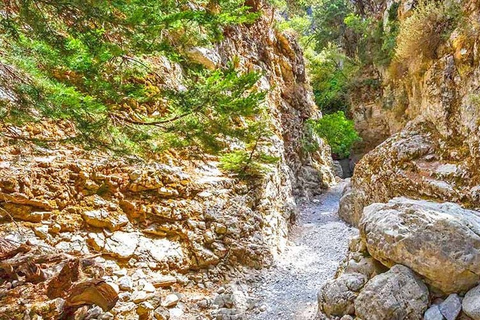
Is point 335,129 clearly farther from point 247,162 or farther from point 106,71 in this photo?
point 106,71

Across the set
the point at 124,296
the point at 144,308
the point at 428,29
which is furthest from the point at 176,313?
the point at 428,29

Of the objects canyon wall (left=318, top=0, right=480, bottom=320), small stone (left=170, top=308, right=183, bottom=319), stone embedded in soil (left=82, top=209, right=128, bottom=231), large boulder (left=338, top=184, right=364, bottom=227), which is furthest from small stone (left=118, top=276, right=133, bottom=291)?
large boulder (left=338, top=184, right=364, bottom=227)

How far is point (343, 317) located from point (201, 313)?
226cm

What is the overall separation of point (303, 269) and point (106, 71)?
575 cm

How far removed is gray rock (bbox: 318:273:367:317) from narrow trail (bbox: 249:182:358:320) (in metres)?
0.68

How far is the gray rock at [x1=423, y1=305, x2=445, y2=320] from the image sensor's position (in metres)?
3.30

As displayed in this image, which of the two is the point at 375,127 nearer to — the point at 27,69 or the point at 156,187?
the point at 156,187

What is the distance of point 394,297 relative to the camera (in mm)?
3508

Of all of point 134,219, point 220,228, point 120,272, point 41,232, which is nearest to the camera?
point 41,232

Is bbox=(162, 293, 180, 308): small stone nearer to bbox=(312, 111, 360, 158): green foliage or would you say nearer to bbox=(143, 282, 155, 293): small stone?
bbox=(143, 282, 155, 293): small stone

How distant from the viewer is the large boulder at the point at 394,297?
3.43 m

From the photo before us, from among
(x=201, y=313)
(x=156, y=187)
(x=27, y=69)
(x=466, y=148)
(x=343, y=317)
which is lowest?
(x=201, y=313)

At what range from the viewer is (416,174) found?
680cm

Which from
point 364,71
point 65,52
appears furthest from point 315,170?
point 65,52
